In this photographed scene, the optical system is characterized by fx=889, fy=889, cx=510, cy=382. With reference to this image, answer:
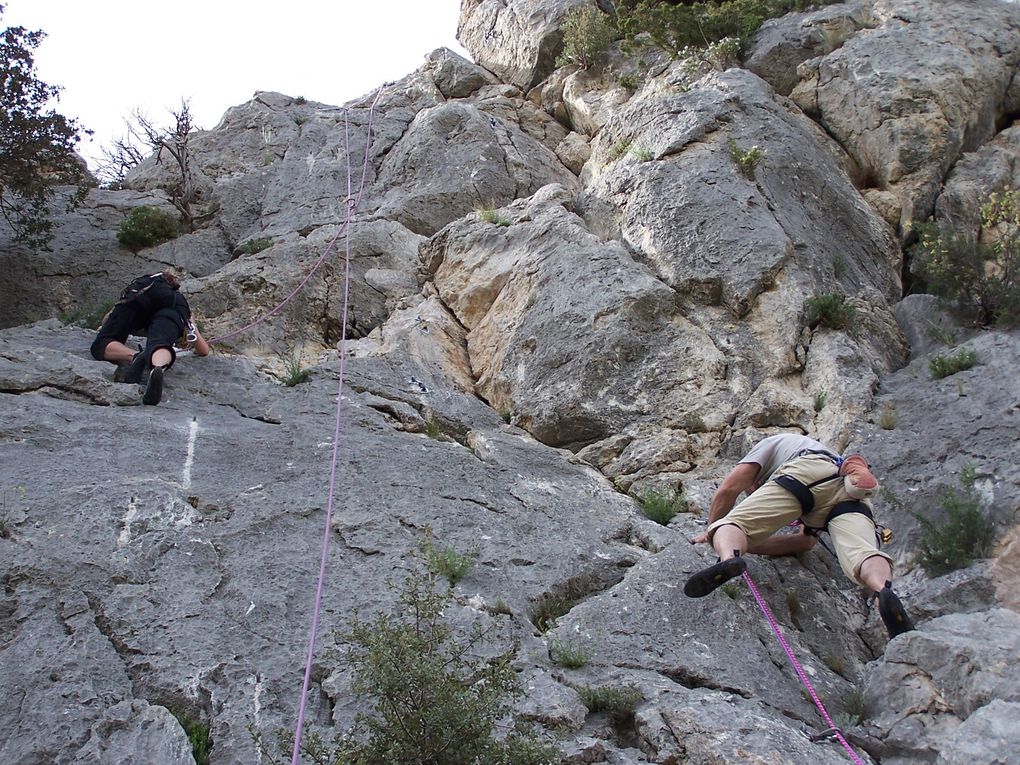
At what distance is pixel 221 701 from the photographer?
482 centimetres

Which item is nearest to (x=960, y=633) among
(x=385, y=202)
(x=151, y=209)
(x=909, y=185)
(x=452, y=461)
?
(x=452, y=461)

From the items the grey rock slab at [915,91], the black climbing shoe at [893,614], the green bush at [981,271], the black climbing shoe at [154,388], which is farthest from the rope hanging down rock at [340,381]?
the grey rock slab at [915,91]

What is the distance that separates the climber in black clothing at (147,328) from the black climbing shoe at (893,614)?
19.9ft

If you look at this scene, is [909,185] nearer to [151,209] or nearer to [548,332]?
[548,332]

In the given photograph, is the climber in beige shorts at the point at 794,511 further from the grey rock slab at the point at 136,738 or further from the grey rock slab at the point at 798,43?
the grey rock slab at the point at 798,43

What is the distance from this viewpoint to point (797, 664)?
5469mm

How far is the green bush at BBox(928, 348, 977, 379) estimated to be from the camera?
7934 mm

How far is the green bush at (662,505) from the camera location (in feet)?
23.1

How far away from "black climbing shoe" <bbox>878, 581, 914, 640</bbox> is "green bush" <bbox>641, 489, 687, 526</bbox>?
1.93m

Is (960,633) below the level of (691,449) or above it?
below

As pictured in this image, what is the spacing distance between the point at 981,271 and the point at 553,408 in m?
4.45

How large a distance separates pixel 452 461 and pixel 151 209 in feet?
24.6

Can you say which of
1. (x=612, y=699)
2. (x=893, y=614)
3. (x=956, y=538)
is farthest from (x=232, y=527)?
(x=956, y=538)

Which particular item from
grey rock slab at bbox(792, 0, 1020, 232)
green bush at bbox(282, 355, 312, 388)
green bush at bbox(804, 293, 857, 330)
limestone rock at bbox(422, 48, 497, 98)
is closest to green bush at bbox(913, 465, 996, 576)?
green bush at bbox(804, 293, 857, 330)
